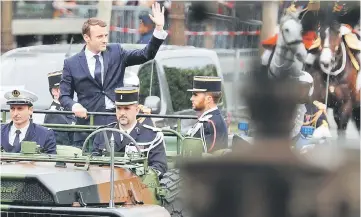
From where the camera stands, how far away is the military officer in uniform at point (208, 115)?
666 centimetres

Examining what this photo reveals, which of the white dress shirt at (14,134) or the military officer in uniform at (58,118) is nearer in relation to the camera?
the white dress shirt at (14,134)

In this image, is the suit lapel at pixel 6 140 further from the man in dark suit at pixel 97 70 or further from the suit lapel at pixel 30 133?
the man in dark suit at pixel 97 70

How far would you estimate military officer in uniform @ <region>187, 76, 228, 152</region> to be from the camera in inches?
262

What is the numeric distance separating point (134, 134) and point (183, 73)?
5.89 meters

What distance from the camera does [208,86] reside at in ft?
23.2

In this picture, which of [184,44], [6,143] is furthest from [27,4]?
[6,143]

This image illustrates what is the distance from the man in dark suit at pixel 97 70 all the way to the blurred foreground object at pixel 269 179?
17.2 ft

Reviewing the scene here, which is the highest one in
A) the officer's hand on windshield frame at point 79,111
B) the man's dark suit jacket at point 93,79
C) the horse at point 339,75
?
the man's dark suit jacket at point 93,79

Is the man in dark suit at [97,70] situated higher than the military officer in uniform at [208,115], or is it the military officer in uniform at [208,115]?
the man in dark suit at [97,70]

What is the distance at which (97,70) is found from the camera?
21.8 feet

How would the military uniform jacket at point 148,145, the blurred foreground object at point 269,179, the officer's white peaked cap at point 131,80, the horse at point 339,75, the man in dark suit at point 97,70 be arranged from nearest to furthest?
1. the blurred foreground object at point 269,179
2. the military uniform jacket at point 148,145
3. the man in dark suit at point 97,70
4. the officer's white peaked cap at point 131,80
5. the horse at point 339,75

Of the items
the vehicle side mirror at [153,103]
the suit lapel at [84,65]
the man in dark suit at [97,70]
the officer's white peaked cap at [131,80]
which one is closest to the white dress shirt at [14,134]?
the man in dark suit at [97,70]

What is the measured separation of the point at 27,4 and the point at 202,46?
4.10 m

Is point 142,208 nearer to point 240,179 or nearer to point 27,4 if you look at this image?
point 240,179
